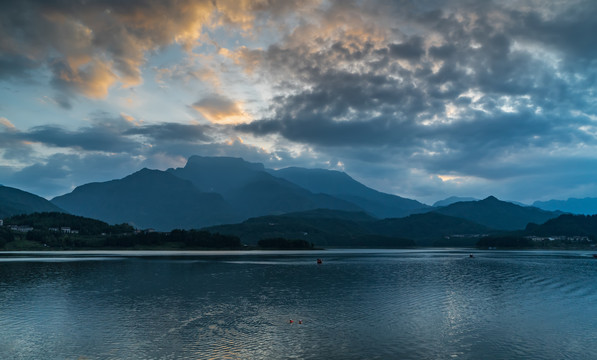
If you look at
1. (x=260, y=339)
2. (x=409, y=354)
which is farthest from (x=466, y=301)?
(x=260, y=339)

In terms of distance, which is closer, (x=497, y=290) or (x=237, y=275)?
(x=497, y=290)

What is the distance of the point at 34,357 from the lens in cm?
4484

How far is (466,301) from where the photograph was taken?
8706 centimetres

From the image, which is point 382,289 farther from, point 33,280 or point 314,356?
point 33,280

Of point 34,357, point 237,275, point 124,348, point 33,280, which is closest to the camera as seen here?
point 34,357

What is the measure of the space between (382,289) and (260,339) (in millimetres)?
57428

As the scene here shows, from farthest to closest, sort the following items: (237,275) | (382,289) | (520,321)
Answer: (237,275) < (382,289) < (520,321)

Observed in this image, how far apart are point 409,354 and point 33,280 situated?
110m

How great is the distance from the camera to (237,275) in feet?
447

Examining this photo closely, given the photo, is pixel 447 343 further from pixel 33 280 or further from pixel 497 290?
pixel 33 280

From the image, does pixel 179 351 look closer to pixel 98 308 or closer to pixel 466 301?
pixel 98 308

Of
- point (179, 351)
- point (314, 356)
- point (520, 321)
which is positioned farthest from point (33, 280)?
point (520, 321)

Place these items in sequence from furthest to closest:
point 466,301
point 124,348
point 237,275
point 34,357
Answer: point 237,275, point 466,301, point 124,348, point 34,357

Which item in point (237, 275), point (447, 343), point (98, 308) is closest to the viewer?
point (447, 343)
